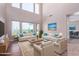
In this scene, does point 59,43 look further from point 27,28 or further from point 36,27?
point 27,28

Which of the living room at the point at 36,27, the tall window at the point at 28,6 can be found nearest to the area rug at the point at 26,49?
the living room at the point at 36,27

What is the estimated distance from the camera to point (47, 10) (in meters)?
3.28

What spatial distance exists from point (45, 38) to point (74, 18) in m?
0.88

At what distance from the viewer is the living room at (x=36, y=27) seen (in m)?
3.18

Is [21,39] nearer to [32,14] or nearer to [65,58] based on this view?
[32,14]

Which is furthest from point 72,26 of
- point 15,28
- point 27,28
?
point 15,28

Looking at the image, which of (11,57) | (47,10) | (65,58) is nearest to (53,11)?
(47,10)

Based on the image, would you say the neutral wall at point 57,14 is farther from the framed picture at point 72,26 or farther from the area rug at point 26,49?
the area rug at point 26,49

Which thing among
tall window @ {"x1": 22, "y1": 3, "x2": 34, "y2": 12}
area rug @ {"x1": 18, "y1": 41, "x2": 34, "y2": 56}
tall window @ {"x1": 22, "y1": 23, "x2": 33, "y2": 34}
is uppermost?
tall window @ {"x1": 22, "y1": 3, "x2": 34, "y2": 12}

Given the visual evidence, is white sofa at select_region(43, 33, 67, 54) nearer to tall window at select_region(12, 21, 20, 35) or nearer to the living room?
the living room

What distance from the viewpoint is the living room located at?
318 centimetres

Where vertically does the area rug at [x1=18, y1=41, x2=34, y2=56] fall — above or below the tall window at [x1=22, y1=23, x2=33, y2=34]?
below

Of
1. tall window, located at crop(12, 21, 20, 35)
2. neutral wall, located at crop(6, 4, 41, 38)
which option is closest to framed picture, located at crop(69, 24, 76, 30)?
neutral wall, located at crop(6, 4, 41, 38)

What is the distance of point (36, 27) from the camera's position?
130 inches
